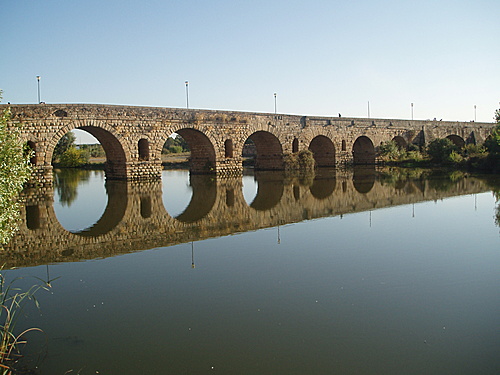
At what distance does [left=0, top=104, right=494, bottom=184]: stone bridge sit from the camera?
16.6 metres

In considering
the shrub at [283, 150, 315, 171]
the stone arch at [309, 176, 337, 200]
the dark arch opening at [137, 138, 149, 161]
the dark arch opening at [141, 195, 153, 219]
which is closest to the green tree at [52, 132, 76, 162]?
the dark arch opening at [137, 138, 149, 161]

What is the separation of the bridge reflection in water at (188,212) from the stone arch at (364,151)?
1288 cm

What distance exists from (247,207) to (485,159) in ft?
55.9

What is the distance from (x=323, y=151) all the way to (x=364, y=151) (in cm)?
411

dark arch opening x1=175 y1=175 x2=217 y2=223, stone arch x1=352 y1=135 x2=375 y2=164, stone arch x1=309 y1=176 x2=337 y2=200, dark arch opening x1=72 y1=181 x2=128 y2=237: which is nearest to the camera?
dark arch opening x1=72 y1=181 x2=128 y2=237

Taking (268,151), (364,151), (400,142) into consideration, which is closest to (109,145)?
(268,151)

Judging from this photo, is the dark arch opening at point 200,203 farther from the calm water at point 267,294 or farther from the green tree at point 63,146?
the green tree at point 63,146

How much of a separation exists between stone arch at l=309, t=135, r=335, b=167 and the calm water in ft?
59.3

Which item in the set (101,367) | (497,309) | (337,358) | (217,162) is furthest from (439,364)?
(217,162)

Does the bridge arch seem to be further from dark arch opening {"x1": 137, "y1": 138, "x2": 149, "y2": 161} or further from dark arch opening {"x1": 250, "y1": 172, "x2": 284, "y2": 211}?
dark arch opening {"x1": 250, "y1": 172, "x2": 284, "y2": 211}

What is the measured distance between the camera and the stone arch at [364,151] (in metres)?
30.4

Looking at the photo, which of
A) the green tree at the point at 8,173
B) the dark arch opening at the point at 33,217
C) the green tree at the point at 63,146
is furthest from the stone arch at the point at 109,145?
the green tree at the point at 63,146

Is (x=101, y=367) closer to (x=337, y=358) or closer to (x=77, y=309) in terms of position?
(x=77, y=309)

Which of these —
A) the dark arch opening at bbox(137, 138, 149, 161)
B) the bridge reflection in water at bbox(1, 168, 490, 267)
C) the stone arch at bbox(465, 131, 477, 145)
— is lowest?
the bridge reflection in water at bbox(1, 168, 490, 267)
